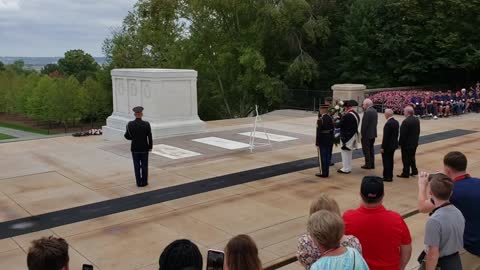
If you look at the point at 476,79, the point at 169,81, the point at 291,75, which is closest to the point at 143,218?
the point at 169,81

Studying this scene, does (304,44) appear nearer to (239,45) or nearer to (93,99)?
(239,45)

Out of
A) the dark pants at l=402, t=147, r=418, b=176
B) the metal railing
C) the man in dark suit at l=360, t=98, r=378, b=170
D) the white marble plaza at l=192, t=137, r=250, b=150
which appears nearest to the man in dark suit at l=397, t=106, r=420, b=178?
the dark pants at l=402, t=147, r=418, b=176

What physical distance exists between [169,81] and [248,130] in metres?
3.65

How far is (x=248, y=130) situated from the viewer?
17.7 m

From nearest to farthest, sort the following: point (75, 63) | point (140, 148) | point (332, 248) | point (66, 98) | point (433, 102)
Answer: point (332, 248) < point (140, 148) < point (433, 102) < point (66, 98) < point (75, 63)

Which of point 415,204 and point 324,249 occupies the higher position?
point 324,249

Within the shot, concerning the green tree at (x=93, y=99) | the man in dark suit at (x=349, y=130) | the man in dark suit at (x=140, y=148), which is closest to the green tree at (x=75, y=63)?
the green tree at (x=93, y=99)

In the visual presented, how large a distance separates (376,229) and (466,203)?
1066mm

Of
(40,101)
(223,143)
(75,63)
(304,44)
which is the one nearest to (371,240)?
(223,143)

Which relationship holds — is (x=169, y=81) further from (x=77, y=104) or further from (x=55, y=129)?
(x=55, y=129)

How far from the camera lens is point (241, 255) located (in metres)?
2.91

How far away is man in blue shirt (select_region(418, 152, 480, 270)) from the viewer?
4.15 meters

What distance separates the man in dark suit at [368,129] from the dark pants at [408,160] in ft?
2.78

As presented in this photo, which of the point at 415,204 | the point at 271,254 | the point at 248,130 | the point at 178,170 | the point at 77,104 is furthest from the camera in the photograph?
the point at 77,104
